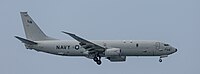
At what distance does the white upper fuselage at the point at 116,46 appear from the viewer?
75750 millimetres

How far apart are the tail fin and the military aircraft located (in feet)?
1.89

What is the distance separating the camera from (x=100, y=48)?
75.8m

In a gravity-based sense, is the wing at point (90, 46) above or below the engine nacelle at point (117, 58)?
above

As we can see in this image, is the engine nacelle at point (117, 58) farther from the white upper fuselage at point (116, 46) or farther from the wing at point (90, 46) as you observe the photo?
the wing at point (90, 46)

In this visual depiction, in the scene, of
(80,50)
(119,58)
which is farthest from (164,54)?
(80,50)

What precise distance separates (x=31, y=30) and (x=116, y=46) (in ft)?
44.4

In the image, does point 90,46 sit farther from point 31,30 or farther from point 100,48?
point 31,30

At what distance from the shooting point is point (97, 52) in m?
76.6

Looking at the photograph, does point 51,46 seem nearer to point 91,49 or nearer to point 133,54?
point 91,49

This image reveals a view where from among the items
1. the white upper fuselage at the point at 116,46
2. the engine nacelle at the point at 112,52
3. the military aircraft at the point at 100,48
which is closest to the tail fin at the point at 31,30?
the military aircraft at the point at 100,48

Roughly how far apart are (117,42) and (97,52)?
2.96 meters

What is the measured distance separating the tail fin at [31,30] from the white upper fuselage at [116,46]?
2.26 m

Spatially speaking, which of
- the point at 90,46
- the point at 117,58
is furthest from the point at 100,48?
the point at 117,58

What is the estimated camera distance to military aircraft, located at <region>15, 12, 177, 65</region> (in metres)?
75.6
